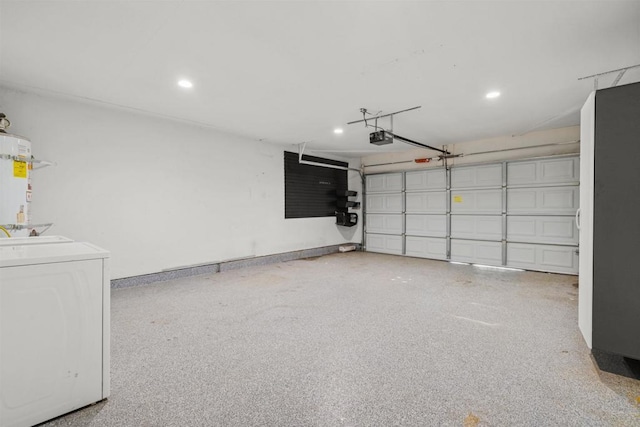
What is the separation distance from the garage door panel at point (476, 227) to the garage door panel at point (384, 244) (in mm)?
1372

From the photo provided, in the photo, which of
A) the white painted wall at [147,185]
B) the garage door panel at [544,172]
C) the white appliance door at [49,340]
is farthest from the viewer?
the garage door panel at [544,172]

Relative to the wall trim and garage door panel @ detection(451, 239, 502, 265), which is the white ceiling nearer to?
the wall trim

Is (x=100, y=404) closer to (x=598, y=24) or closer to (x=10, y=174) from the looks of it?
(x=10, y=174)

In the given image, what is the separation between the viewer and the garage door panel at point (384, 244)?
7234mm

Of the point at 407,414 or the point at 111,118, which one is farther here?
the point at 111,118

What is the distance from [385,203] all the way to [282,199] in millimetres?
2756

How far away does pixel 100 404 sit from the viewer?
5.42 ft

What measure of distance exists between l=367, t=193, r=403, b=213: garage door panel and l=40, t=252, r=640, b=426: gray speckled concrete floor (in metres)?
3.42

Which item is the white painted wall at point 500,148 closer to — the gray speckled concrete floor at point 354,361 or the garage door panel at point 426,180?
the garage door panel at point 426,180

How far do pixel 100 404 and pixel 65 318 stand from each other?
0.57 m

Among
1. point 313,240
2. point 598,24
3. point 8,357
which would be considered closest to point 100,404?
point 8,357

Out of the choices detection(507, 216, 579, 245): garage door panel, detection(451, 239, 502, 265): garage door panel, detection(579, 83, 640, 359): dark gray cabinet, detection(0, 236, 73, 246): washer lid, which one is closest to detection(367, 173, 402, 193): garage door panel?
detection(451, 239, 502, 265): garage door panel

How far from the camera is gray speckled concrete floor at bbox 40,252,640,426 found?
1585 millimetres

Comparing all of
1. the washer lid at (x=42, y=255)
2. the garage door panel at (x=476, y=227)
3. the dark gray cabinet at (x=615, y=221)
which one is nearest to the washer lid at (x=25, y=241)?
the washer lid at (x=42, y=255)
